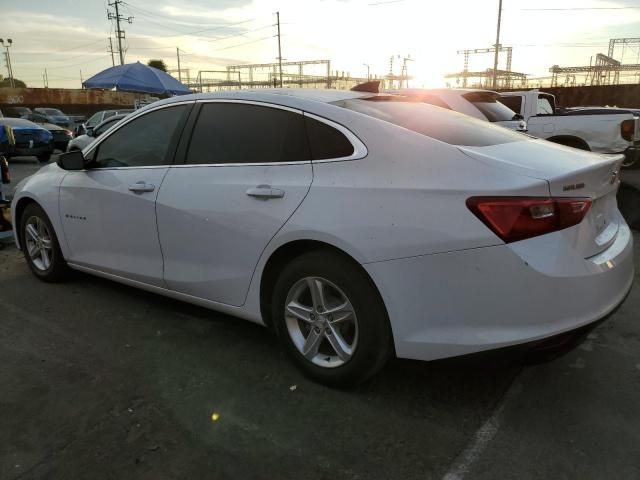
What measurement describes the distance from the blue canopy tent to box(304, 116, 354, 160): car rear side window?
2147cm

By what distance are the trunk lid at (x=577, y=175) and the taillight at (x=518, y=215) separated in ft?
0.20

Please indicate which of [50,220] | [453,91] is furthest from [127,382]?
[453,91]

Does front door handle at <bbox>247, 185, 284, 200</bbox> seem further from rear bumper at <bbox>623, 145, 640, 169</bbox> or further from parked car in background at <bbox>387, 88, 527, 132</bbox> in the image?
rear bumper at <bbox>623, 145, 640, 169</bbox>

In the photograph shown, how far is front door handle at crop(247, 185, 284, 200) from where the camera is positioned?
2.84 m

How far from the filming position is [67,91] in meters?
46.5

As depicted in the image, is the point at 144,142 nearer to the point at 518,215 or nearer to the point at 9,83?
the point at 518,215

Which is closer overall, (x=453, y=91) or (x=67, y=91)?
(x=453, y=91)

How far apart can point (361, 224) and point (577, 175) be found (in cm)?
100

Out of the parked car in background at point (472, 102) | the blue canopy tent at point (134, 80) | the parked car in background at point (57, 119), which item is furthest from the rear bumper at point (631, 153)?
the parked car in background at point (57, 119)

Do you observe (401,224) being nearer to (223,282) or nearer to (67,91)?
(223,282)

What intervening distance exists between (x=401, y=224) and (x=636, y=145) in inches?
395

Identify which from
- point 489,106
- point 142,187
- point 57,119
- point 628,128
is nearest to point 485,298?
point 142,187

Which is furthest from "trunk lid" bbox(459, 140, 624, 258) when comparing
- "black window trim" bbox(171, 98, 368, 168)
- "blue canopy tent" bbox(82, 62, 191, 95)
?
"blue canopy tent" bbox(82, 62, 191, 95)

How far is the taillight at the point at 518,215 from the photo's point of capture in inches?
87.3
